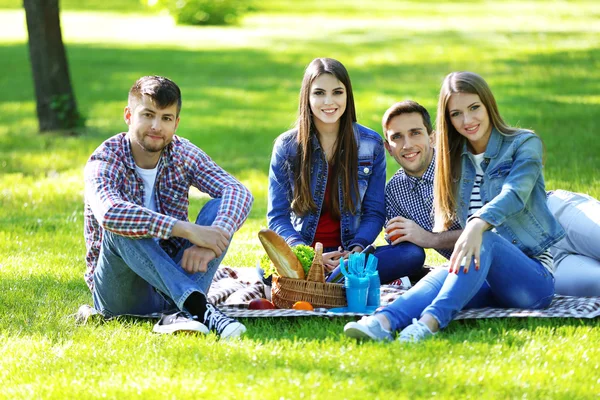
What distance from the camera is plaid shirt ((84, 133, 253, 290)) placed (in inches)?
185

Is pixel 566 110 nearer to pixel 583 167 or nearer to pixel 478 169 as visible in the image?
pixel 583 167

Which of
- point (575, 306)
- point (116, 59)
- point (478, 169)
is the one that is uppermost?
point (116, 59)

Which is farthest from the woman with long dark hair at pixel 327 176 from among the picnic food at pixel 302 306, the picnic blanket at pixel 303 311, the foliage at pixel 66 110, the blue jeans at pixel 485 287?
the foliage at pixel 66 110

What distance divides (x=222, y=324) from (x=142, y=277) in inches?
19.9

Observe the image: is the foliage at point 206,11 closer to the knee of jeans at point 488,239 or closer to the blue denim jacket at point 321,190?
the blue denim jacket at point 321,190

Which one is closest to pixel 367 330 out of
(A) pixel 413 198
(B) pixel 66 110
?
(A) pixel 413 198

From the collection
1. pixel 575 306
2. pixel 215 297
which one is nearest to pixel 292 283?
pixel 215 297

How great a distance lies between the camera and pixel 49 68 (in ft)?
39.8

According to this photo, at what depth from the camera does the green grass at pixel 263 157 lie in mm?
4012

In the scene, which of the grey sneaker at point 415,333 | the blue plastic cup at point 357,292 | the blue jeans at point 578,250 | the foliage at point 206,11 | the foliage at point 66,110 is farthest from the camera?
the foliage at point 206,11

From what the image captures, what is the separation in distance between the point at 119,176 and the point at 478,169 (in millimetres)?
1992

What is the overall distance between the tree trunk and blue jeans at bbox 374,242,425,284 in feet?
25.6

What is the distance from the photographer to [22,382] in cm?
413

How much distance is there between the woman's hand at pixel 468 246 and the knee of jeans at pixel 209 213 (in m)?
1.34
